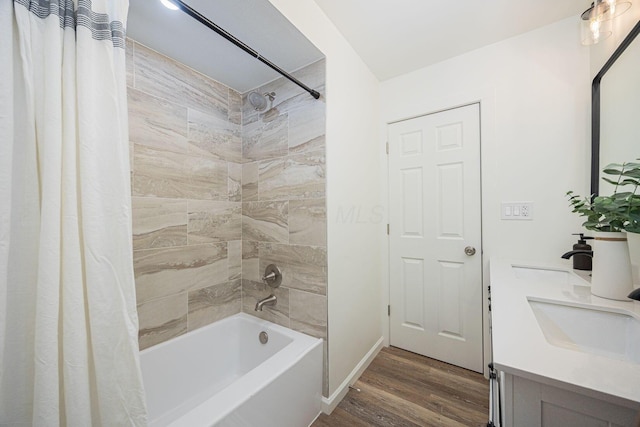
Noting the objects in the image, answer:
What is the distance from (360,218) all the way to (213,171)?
1.18m

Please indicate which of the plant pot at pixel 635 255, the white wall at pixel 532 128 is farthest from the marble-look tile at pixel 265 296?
the plant pot at pixel 635 255

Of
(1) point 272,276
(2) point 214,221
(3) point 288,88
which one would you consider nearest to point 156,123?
(2) point 214,221

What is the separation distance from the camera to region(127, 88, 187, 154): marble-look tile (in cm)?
138

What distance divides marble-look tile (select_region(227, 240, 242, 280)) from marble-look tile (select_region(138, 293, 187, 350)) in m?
0.37

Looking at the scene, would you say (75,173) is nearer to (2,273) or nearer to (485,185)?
(2,273)

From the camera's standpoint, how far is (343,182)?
1.63 meters

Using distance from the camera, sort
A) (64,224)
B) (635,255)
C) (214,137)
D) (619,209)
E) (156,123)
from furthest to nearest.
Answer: (214,137) → (156,123) → (635,255) → (619,209) → (64,224)

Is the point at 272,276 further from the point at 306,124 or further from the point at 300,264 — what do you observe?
the point at 306,124

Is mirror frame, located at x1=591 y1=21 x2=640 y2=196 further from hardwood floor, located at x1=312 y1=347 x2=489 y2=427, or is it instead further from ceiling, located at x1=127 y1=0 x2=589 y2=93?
hardwood floor, located at x1=312 y1=347 x2=489 y2=427

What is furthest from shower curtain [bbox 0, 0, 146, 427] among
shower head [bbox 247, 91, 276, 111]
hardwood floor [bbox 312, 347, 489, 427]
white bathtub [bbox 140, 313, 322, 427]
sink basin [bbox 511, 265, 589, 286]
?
sink basin [bbox 511, 265, 589, 286]

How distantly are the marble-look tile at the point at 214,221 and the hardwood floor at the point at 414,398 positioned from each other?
Answer: 4.48 ft

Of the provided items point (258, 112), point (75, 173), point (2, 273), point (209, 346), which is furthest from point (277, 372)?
point (258, 112)

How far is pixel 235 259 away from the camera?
1.90m

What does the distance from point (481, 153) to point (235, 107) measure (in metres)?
1.93
